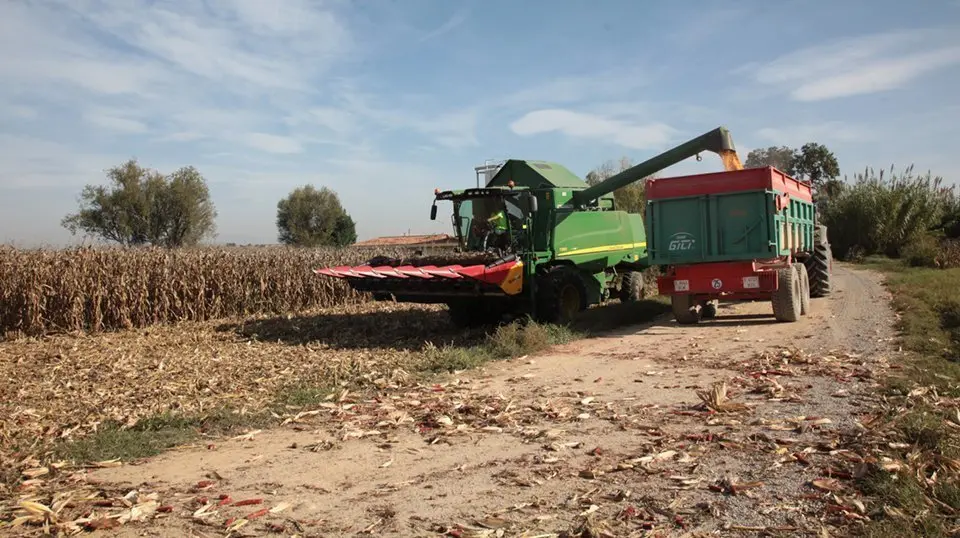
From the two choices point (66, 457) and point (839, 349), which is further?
point (839, 349)

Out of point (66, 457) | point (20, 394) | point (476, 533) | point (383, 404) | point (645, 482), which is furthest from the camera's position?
point (20, 394)

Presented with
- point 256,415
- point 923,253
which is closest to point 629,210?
point 923,253

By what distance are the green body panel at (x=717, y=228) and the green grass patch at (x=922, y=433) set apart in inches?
98.1

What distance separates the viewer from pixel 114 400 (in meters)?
7.67

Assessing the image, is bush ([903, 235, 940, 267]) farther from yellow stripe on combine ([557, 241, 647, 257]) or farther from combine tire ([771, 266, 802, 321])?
combine tire ([771, 266, 802, 321])

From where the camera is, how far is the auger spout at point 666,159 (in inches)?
521

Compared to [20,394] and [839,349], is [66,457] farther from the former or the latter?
[839,349]

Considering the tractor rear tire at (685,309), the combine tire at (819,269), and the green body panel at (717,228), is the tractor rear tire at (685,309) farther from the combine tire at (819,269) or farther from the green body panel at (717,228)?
the combine tire at (819,269)

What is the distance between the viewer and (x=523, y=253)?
11805mm

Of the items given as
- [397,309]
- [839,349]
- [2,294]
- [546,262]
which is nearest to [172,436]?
[546,262]

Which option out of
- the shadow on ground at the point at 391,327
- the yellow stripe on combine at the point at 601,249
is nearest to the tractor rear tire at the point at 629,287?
the shadow on ground at the point at 391,327

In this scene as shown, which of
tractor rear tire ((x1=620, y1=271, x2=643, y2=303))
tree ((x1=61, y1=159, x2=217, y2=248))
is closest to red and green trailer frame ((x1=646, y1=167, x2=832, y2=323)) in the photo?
tractor rear tire ((x1=620, y1=271, x2=643, y2=303))

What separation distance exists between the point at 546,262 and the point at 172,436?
7.26m

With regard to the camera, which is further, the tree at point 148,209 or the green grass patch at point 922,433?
the tree at point 148,209
